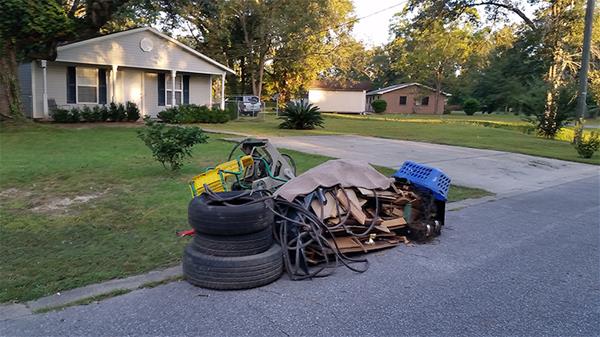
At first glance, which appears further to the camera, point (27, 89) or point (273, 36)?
point (273, 36)

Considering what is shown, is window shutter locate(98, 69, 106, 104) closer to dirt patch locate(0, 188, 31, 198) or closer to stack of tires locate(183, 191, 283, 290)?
dirt patch locate(0, 188, 31, 198)

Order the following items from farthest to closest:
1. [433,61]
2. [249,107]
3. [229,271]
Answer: [433,61], [249,107], [229,271]

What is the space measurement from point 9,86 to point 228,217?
16.1 metres

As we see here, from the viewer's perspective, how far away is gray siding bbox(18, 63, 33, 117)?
20.9 meters

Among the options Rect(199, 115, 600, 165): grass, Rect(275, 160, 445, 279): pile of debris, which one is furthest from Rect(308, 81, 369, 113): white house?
Rect(275, 160, 445, 279): pile of debris

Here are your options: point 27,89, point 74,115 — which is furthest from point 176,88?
point 27,89

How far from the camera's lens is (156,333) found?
10.4 ft

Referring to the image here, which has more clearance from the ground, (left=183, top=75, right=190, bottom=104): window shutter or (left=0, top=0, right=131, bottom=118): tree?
(left=0, top=0, right=131, bottom=118): tree

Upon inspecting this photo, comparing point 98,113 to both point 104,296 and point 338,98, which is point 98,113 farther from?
point 338,98

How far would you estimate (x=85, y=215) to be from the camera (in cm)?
606

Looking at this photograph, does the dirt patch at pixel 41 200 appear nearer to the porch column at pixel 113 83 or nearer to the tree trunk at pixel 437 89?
the porch column at pixel 113 83

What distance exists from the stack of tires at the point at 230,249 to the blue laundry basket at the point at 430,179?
8.31 feet

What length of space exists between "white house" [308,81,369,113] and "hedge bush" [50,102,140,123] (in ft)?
108

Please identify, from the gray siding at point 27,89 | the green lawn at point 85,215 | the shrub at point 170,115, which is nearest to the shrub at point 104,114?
the shrub at point 170,115
